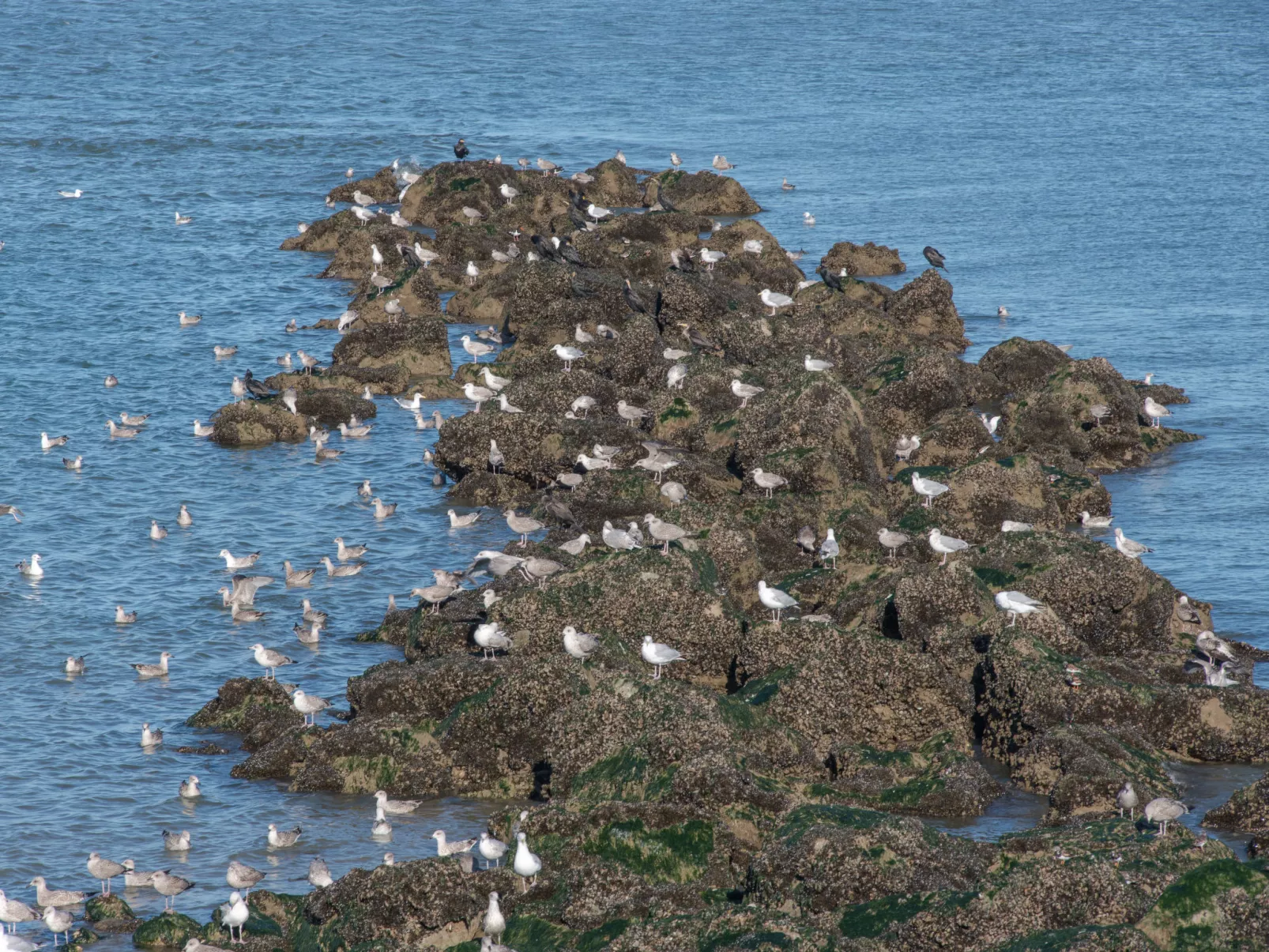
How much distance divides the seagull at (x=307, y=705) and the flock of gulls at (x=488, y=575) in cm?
2

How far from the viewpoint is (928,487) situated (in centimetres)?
2861

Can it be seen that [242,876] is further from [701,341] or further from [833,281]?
[833,281]

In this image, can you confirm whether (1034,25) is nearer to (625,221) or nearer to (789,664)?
(625,221)

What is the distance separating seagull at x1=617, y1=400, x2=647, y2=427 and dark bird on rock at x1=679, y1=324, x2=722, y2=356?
149 inches

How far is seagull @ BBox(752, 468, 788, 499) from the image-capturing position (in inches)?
1121

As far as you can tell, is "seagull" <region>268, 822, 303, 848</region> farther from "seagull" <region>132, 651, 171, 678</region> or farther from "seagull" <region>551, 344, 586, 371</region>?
"seagull" <region>551, 344, 586, 371</region>

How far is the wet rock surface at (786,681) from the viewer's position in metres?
15.8

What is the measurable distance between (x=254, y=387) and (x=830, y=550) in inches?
685

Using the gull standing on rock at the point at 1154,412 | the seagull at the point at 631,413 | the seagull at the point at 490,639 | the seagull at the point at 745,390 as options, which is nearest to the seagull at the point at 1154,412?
the gull standing on rock at the point at 1154,412

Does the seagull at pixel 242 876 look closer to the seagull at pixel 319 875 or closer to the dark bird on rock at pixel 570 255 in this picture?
the seagull at pixel 319 875

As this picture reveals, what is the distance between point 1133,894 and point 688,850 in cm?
470

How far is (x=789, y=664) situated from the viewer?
22.0m

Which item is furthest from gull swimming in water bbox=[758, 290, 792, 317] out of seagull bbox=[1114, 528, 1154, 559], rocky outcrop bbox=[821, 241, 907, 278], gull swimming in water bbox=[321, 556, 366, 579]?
gull swimming in water bbox=[321, 556, 366, 579]

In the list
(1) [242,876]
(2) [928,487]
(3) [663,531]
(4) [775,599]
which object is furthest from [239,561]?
(2) [928,487]
